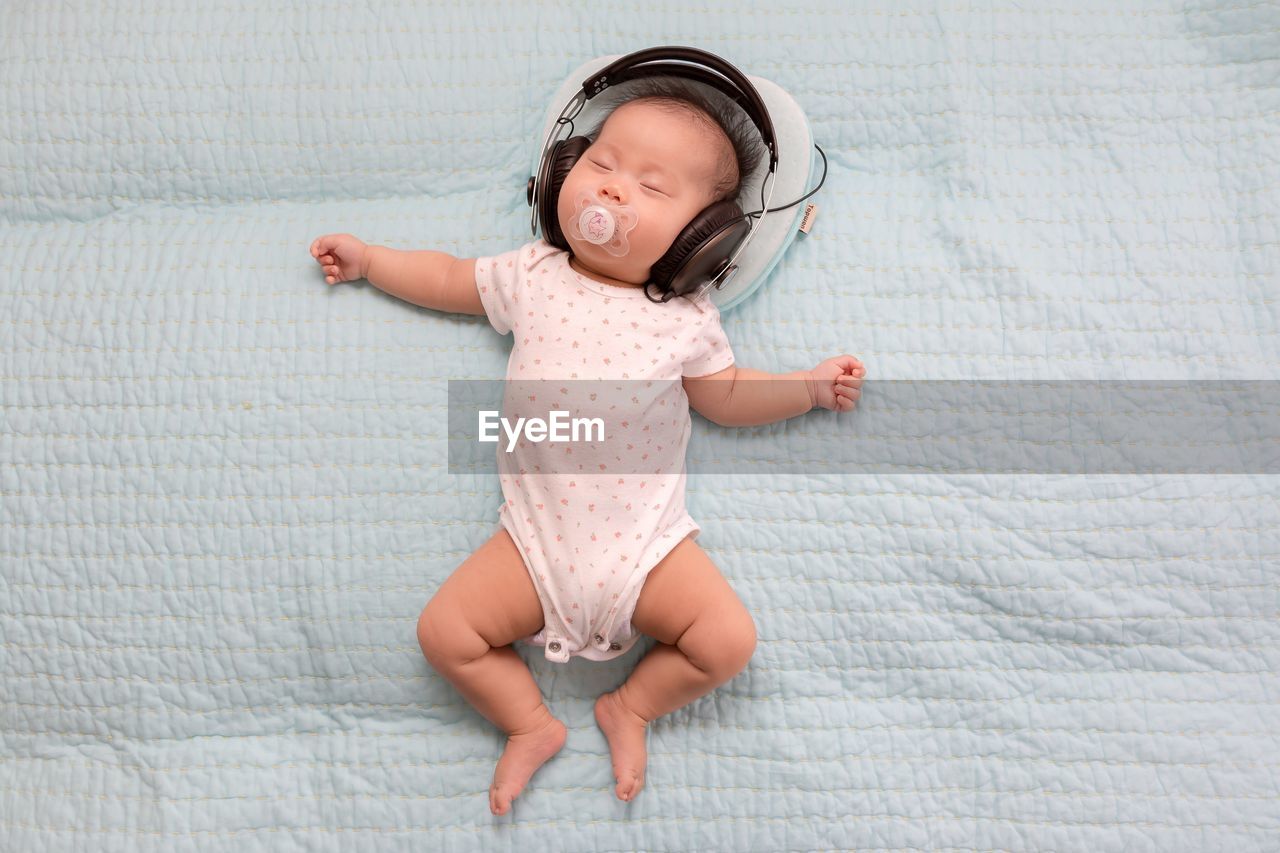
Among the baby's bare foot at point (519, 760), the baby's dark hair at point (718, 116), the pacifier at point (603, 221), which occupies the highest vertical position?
the baby's dark hair at point (718, 116)

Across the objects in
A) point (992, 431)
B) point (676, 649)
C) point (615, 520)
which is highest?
point (992, 431)

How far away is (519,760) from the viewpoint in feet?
3.69

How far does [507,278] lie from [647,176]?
22cm

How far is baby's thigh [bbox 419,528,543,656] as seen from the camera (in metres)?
1.10

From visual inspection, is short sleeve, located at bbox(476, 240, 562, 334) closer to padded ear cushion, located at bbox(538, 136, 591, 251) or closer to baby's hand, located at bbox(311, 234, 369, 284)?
padded ear cushion, located at bbox(538, 136, 591, 251)

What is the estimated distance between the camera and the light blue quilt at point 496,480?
1.16 m

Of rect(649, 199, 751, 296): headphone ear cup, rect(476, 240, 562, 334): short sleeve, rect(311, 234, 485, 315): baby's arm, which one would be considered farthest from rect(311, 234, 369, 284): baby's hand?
rect(649, 199, 751, 296): headphone ear cup

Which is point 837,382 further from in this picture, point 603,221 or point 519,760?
point 519,760

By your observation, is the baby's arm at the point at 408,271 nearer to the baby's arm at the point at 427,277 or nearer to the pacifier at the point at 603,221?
the baby's arm at the point at 427,277

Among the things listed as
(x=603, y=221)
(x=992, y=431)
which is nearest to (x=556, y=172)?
(x=603, y=221)

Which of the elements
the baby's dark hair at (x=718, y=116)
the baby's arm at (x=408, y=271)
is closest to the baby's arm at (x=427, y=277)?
the baby's arm at (x=408, y=271)

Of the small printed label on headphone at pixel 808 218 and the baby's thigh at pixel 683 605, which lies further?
the small printed label on headphone at pixel 808 218

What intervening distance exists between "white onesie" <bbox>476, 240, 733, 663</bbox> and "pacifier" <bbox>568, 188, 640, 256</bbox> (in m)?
0.07

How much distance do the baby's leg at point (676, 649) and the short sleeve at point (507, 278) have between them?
38 centimetres
